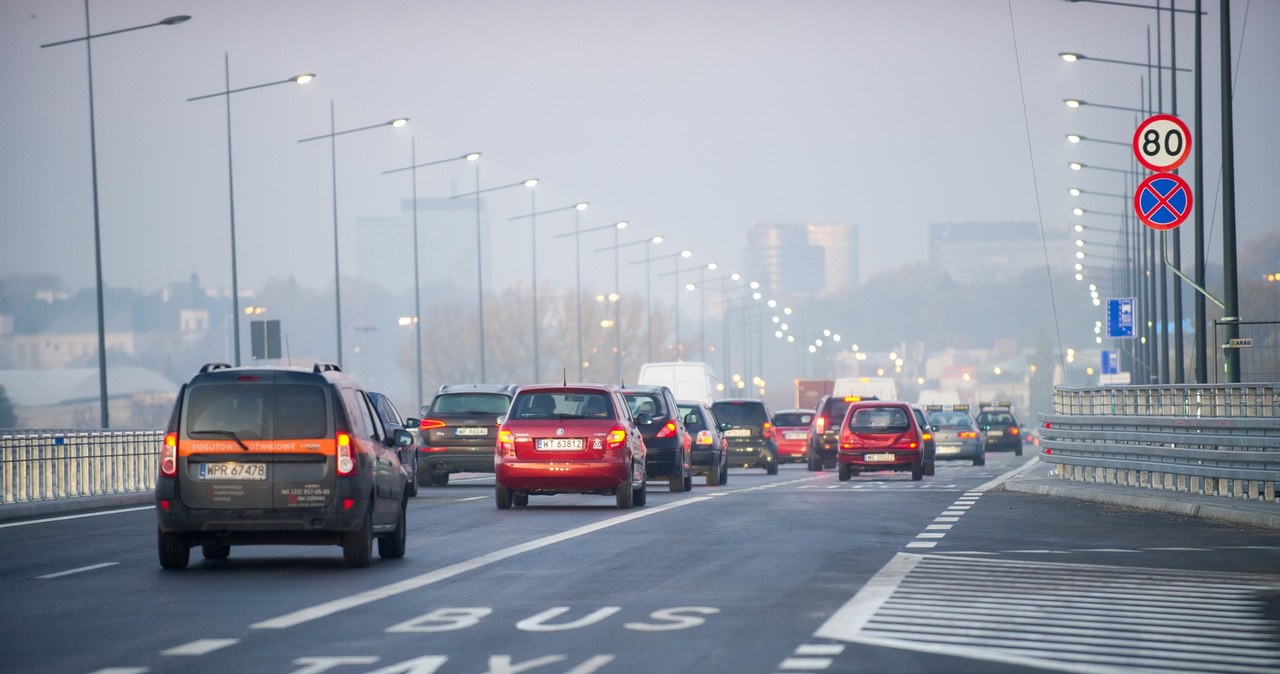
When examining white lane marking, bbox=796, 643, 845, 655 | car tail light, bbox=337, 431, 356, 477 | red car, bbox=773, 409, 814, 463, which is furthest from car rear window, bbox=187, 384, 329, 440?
red car, bbox=773, 409, 814, 463

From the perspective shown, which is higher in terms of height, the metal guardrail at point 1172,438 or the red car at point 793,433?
the metal guardrail at point 1172,438

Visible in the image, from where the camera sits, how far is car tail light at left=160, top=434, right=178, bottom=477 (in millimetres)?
15641

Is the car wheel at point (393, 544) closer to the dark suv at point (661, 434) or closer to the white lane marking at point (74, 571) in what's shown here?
the white lane marking at point (74, 571)

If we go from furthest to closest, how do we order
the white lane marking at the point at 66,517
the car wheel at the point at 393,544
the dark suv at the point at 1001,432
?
1. the dark suv at the point at 1001,432
2. the white lane marking at the point at 66,517
3. the car wheel at the point at 393,544

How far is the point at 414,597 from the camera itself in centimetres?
1327

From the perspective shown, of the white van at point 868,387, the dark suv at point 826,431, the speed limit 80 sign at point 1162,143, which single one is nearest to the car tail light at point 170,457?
the speed limit 80 sign at point 1162,143

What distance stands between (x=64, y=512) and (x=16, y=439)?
1245 mm

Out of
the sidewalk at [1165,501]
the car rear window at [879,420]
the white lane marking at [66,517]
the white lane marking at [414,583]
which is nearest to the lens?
the white lane marking at [414,583]

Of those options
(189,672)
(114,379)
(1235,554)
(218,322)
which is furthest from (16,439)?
(218,322)

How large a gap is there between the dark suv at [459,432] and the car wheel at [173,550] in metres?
17.5

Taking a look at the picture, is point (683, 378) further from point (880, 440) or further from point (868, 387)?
point (880, 440)

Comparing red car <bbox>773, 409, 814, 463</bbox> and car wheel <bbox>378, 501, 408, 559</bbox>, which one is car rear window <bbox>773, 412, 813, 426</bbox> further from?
car wheel <bbox>378, 501, 408, 559</bbox>

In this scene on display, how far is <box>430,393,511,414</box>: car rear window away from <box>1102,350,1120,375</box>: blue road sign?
171 ft

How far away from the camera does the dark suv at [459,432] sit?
33875 millimetres
